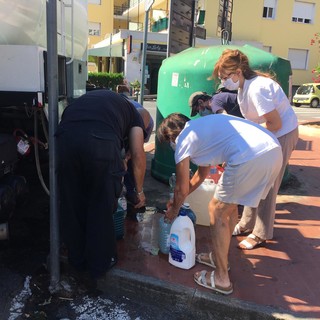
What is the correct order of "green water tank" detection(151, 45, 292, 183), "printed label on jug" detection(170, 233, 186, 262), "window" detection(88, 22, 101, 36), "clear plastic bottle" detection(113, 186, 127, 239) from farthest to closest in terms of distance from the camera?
1. "window" detection(88, 22, 101, 36)
2. "green water tank" detection(151, 45, 292, 183)
3. "clear plastic bottle" detection(113, 186, 127, 239)
4. "printed label on jug" detection(170, 233, 186, 262)

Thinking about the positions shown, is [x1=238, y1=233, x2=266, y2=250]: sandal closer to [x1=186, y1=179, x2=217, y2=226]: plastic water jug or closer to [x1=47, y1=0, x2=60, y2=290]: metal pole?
[x1=186, y1=179, x2=217, y2=226]: plastic water jug

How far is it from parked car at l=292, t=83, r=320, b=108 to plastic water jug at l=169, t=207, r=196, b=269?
24410 mm

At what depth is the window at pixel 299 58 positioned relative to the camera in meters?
31.8

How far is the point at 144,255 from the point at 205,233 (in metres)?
0.87

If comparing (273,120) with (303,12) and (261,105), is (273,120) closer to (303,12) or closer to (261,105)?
(261,105)

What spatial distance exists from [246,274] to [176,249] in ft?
2.11

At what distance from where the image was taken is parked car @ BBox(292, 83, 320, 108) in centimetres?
2539

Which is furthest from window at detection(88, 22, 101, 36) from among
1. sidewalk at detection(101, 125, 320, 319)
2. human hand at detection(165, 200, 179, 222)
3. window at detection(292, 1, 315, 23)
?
human hand at detection(165, 200, 179, 222)

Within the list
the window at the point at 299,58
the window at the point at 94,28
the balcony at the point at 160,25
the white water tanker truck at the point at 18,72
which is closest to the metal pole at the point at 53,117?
the white water tanker truck at the point at 18,72

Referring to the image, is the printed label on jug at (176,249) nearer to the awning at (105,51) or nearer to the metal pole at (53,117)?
the metal pole at (53,117)

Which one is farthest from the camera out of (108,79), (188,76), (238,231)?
(108,79)

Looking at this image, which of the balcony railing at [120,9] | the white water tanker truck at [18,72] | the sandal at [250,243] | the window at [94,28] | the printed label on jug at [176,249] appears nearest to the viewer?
the white water tanker truck at [18,72]

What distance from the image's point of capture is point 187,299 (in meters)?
3.07

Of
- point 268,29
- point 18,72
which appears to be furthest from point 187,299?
point 268,29
